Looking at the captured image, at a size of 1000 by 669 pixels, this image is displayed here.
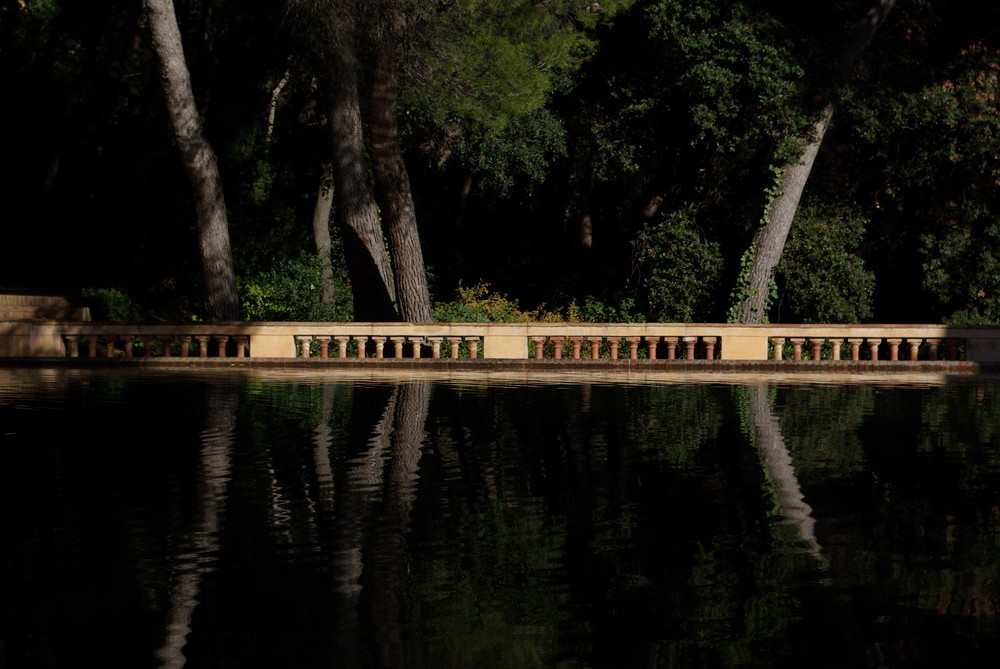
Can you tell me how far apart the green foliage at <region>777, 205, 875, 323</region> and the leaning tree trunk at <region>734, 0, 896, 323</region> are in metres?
0.84

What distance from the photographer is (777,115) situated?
3098cm

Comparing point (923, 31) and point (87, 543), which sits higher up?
Answer: point (923, 31)

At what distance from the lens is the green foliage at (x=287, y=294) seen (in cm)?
3278

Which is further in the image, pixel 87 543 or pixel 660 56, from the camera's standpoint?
pixel 660 56

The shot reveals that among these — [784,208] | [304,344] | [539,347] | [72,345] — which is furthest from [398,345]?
[784,208]

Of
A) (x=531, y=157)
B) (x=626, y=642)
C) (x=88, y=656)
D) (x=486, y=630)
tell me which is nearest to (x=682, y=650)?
(x=626, y=642)

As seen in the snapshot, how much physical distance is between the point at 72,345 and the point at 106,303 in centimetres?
290

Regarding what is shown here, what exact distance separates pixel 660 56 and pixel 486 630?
27790 millimetres

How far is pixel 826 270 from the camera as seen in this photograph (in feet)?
109

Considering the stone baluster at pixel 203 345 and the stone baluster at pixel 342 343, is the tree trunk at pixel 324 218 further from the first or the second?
the stone baluster at pixel 203 345

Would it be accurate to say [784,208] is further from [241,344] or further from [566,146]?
[241,344]

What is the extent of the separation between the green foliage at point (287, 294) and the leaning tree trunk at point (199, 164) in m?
2.57

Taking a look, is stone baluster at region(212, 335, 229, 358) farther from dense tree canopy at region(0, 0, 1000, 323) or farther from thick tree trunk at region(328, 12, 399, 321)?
thick tree trunk at region(328, 12, 399, 321)

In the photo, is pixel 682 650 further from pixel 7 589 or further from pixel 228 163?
pixel 228 163
